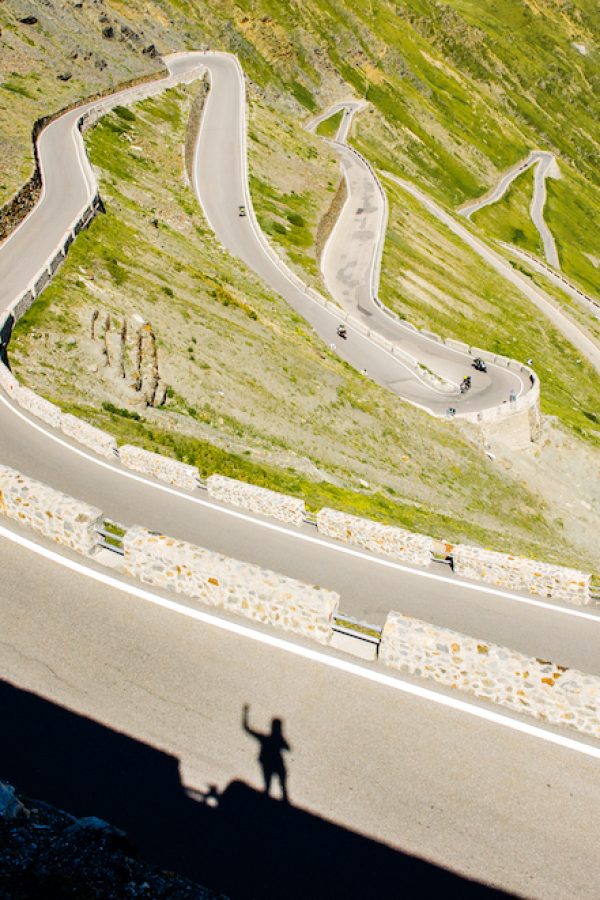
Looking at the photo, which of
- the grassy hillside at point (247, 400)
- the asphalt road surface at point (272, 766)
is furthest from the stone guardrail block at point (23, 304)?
the asphalt road surface at point (272, 766)

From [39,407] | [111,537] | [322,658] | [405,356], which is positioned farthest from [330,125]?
[322,658]

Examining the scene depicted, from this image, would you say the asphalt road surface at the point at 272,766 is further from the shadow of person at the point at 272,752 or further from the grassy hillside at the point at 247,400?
the grassy hillside at the point at 247,400

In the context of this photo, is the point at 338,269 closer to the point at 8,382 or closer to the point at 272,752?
the point at 8,382

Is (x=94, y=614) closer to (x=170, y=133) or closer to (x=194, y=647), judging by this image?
(x=194, y=647)

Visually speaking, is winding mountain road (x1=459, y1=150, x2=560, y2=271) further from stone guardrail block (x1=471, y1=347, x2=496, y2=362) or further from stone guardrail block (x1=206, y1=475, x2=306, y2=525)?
stone guardrail block (x1=206, y1=475, x2=306, y2=525)

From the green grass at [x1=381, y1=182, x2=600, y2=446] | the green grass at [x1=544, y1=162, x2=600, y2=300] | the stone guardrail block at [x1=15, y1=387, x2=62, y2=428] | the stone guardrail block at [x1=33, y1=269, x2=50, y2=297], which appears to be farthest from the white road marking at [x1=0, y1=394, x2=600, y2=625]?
the green grass at [x1=544, y1=162, x2=600, y2=300]

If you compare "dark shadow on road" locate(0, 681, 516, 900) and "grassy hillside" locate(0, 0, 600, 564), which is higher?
"dark shadow on road" locate(0, 681, 516, 900)

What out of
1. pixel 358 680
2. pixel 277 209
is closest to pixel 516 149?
pixel 277 209
